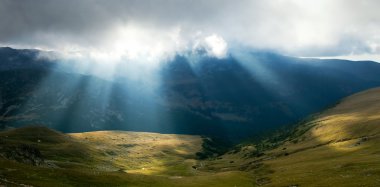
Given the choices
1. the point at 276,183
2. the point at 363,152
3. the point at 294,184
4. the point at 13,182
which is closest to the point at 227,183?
the point at 276,183

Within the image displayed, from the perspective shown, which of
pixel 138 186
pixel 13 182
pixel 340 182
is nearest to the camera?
pixel 13 182

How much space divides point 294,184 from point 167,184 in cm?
3279

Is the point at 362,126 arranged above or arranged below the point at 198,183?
above

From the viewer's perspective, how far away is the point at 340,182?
286 feet

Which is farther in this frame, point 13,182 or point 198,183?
point 198,183

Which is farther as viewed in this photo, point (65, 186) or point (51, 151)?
point (51, 151)

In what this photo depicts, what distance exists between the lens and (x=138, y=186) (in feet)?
311

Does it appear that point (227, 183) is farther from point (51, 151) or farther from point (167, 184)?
point (51, 151)

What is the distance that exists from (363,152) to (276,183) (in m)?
47.7

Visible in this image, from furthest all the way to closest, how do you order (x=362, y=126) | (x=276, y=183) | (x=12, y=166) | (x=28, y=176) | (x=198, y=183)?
(x=362, y=126)
(x=198, y=183)
(x=276, y=183)
(x=12, y=166)
(x=28, y=176)

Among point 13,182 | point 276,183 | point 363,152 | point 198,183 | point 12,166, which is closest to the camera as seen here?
point 13,182

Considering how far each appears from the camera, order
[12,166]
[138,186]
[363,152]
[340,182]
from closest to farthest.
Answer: [12,166] → [340,182] → [138,186] → [363,152]

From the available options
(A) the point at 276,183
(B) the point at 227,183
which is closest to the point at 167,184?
(B) the point at 227,183

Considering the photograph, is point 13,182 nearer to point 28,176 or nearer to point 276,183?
point 28,176
